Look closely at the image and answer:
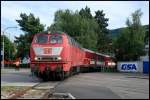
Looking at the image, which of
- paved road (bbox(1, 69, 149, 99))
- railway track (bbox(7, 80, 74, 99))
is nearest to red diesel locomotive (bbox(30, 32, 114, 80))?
paved road (bbox(1, 69, 149, 99))

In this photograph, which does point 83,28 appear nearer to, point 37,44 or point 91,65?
point 91,65

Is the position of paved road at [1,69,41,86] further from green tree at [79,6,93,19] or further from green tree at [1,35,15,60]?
green tree at [79,6,93,19]

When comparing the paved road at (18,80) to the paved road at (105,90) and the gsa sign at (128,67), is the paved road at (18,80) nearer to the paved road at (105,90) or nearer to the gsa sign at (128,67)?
the paved road at (105,90)

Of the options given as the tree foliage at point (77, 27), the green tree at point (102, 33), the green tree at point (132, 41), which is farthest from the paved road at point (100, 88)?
the green tree at point (102, 33)

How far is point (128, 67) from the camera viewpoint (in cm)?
6262

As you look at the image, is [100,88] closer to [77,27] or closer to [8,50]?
[77,27]

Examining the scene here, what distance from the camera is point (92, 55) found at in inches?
2377

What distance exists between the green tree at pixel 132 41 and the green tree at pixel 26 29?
2438 centimetres

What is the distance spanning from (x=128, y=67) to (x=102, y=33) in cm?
4955

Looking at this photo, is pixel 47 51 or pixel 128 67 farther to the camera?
pixel 128 67

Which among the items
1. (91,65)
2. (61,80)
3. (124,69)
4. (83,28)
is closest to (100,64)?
(124,69)

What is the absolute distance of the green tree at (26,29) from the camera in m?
95.3

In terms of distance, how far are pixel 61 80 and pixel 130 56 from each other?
1620 inches

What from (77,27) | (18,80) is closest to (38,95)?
(18,80)
